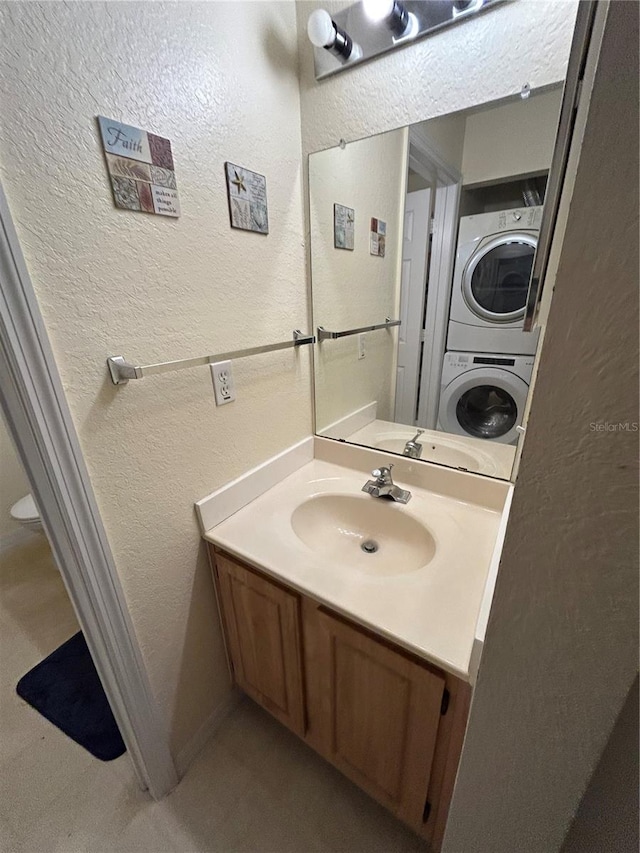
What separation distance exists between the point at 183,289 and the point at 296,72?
805mm

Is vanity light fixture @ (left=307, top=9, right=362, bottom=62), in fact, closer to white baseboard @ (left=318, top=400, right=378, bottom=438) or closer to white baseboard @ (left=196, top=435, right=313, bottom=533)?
white baseboard @ (left=318, top=400, right=378, bottom=438)

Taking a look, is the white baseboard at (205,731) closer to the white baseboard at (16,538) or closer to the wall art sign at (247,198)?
the wall art sign at (247,198)

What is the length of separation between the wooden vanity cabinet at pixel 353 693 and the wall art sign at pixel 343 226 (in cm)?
112

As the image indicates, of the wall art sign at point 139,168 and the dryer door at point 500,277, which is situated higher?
the wall art sign at point 139,168

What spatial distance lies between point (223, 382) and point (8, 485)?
2.14m

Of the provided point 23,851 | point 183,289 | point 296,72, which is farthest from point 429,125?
point 23,851

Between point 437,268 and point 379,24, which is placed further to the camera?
point 437,268

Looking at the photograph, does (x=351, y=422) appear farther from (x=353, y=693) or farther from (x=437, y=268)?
(x=353, y=693)

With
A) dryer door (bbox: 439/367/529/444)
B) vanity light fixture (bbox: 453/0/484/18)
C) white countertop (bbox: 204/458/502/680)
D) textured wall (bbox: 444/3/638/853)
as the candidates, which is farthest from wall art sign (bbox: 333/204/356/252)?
textured wall (bbox: 444/3/638/853)


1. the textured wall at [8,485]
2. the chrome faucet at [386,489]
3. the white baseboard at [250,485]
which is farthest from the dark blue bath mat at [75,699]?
the chrome faucet at [386,489]

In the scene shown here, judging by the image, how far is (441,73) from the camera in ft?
2.90

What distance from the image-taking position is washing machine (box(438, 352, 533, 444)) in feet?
3.44

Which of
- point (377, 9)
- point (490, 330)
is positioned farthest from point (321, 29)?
point (490, 330)

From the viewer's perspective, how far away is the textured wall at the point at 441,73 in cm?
77
